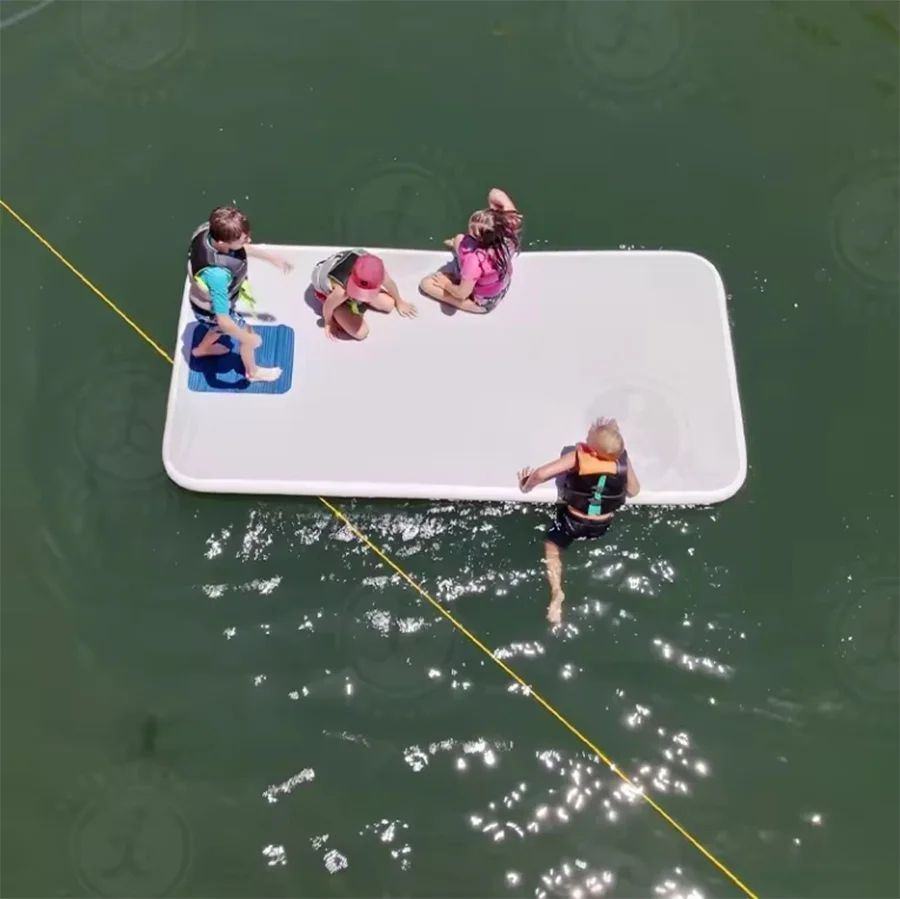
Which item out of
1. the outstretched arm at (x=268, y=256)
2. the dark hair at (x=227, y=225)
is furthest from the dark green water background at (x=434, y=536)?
the dark hair at (x=227, y=225)

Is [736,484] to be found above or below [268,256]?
below

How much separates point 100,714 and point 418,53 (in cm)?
516

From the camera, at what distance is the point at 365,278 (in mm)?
5906

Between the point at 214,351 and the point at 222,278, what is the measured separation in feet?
2.85

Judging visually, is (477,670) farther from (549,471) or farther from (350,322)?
(350,322)

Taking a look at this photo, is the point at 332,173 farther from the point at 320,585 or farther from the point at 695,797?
the point at 695,797

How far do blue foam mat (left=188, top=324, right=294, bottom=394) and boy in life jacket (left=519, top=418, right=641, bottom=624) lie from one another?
168 cm

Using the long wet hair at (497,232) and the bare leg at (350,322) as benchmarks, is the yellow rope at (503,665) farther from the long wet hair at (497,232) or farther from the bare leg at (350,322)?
the long wet hair at (497,232)

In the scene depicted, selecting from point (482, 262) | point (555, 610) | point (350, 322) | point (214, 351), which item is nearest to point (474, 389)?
point (482, 262)

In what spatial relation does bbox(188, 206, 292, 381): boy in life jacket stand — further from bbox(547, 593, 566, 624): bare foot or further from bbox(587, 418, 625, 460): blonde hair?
bbox(547, 593, 566, 624): bare foot

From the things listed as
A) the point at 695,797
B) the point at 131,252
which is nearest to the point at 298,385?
the point at 131,252

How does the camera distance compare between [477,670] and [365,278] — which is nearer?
[477,670]

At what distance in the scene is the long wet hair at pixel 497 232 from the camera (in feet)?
19.1

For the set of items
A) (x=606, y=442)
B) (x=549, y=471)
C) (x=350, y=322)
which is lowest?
(x=549, y=471)
